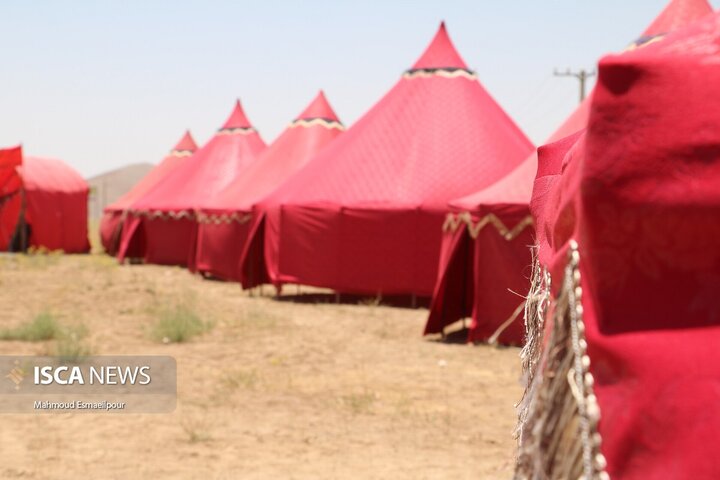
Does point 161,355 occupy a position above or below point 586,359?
below

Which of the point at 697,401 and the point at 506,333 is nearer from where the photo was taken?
the point at 697,401

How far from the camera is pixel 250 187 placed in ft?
55.3

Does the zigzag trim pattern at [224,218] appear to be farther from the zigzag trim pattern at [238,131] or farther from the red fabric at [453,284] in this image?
the red fabric at [453,284]

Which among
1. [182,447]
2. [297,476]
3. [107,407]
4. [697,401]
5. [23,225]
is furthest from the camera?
[23,225]

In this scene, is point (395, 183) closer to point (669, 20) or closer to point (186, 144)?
point (669, 20)

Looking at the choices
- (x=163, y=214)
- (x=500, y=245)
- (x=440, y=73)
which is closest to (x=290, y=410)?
(x=500, y=245)

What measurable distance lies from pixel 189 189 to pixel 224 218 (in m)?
3.98

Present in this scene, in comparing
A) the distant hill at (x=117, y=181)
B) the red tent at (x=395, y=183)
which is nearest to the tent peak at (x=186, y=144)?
the red tent at (x=395, y=183)

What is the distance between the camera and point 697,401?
4.36ft

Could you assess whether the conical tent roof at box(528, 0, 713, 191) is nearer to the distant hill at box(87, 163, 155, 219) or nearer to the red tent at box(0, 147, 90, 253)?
the red tent at box(0, 147, 90, 253)

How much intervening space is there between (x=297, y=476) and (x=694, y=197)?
11.7 feet

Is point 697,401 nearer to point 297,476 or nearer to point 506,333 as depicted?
point 297,476

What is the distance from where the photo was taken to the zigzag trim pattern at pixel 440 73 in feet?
46.0

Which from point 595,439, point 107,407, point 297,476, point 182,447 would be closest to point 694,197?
point 595,439
